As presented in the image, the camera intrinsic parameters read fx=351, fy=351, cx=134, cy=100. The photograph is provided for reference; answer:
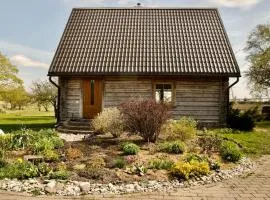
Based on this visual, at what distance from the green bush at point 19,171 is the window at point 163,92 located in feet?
34.4

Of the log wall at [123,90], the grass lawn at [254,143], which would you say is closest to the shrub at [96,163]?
the grass lawn at [254,143]

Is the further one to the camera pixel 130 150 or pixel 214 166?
pixel 130 150

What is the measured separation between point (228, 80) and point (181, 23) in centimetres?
524

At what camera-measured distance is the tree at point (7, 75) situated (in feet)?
105

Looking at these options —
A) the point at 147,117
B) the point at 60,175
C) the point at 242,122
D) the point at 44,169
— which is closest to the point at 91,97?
the point at 147,117

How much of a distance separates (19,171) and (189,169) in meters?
4.08

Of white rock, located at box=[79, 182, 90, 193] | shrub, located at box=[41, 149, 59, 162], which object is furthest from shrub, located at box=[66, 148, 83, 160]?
white rock, located at box=[79, 182, 90, 193]

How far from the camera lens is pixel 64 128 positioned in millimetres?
17188

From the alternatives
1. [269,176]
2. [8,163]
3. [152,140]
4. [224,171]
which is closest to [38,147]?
[8,163]

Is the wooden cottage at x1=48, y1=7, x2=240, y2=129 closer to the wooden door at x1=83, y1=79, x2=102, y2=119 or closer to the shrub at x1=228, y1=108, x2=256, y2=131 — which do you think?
the wooden door at x1=83, y1=79, x2=102, y2=119

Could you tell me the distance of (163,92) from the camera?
18484 mm

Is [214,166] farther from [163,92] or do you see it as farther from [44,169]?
[163,92]

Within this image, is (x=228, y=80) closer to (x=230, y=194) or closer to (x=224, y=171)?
(x=224, y=171)

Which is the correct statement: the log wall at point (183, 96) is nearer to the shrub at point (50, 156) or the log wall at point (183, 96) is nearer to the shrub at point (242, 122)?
the shrub at point (242, 122)
